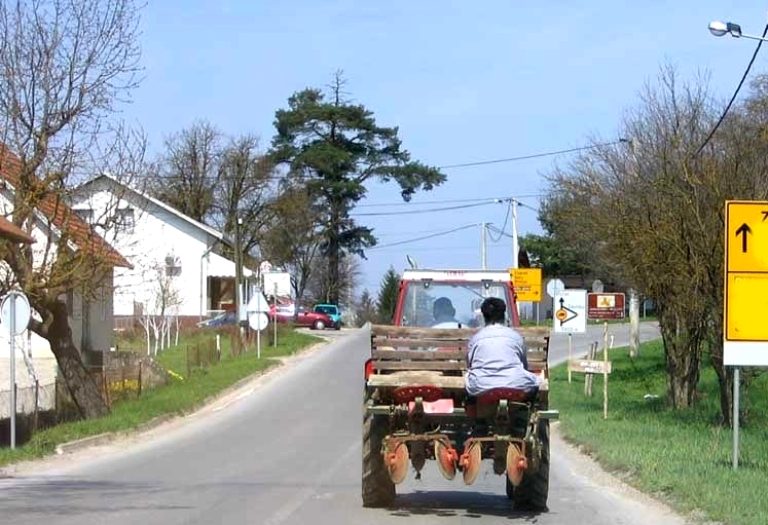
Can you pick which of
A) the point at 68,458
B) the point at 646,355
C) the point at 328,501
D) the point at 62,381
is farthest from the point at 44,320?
the point at 646,355

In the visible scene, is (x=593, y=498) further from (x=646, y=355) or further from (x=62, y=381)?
(x=646, y=355)

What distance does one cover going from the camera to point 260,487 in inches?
550

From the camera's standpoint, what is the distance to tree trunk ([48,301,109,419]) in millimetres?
24453

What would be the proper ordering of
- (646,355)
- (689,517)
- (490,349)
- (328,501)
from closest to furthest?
Answer: (490,349) < (689,517) < (328,501) < (646,355)

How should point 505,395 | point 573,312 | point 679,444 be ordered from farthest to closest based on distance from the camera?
1. point 573,312
2. point 679,444
3. point 505,395

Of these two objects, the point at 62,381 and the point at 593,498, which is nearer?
the point at 593,498

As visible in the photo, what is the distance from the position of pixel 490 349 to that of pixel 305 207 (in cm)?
6572

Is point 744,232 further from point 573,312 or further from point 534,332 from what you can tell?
point 573,312

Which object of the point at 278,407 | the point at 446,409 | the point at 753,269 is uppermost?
the point at 753,269

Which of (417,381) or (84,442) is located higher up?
(417,381)

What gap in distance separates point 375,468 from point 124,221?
568 inches

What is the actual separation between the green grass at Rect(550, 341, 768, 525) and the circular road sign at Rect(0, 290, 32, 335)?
9.52 metres

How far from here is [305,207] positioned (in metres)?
76.1

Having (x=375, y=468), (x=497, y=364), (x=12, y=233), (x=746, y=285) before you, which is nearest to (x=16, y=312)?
(x=12, y=233)
